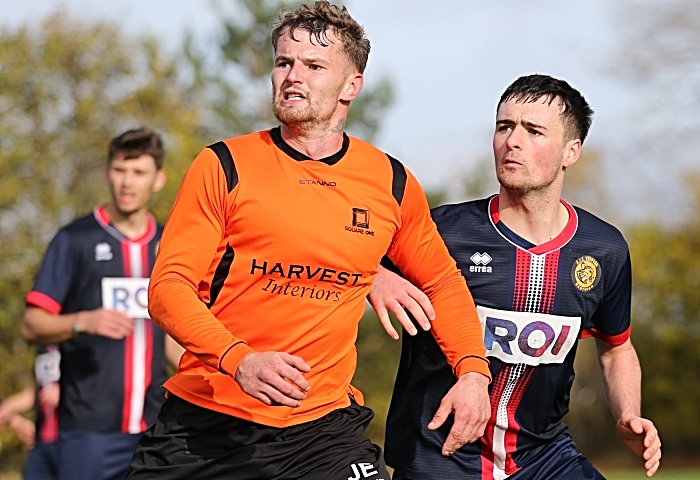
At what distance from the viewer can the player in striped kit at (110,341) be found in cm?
639

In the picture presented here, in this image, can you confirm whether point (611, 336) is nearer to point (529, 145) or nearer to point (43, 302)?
point (529, 145)

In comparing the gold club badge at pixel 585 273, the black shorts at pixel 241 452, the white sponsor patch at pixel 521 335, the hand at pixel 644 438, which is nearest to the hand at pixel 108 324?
the black shorts at pixel 241 452

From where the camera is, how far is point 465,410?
3.83 metres

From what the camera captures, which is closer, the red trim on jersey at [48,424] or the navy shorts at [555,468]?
the navy shorts at [555,468]

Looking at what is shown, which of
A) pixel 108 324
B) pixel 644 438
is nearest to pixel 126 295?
pixel 108 324

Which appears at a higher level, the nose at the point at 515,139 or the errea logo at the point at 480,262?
the nose at the point at 515,139

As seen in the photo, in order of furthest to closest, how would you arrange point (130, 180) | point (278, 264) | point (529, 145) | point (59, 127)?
point (59, 127), point (130, 180), point (529, 145), point (278, 264)

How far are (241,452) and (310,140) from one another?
1217 millimetres

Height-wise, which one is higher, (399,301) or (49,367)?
(399,301)

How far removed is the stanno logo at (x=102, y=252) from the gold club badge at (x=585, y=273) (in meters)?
3.10

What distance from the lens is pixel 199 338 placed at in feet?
11.3

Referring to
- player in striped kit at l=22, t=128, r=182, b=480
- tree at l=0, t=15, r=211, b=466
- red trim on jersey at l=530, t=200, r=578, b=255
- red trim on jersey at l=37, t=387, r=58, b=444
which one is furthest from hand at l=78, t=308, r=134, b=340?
tree at l=0, t=15, r=211, b=466

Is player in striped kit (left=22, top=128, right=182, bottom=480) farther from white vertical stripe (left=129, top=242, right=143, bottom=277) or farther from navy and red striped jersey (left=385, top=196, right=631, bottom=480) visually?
navy and red striped jersey (left=385, top=196, right=631, bottom=480)

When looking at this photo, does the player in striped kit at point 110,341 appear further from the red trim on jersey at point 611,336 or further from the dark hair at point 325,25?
the red trim on jersey at point 611,336
